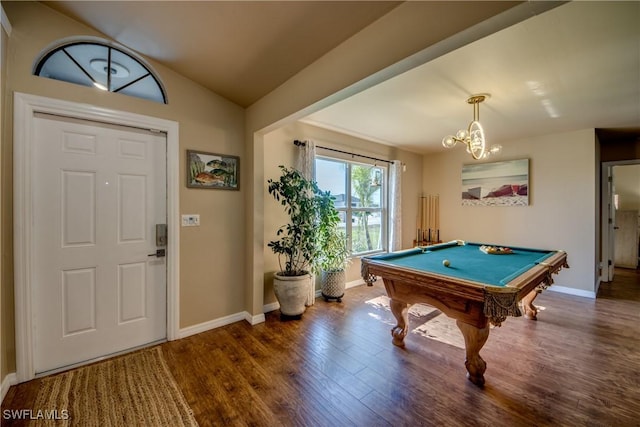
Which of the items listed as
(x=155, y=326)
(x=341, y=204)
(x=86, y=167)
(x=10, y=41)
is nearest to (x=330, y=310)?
(x=341, y=204)

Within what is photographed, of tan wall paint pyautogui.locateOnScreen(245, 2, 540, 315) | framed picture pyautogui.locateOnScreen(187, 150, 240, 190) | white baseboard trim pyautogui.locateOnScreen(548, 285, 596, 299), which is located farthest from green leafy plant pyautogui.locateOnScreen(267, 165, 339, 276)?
white baseboard trim pyautogui.locateOnScreen(548, 285, 596, 299)

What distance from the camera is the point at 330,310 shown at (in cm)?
335

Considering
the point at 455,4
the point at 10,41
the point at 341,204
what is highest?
the point at 10,41

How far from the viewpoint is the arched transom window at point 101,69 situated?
2.07 metres

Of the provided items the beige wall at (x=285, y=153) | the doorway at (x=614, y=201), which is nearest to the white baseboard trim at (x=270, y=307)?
the beige wall at (x=285, y=153)

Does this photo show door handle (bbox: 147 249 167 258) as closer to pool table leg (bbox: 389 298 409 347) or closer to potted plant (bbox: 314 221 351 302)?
potted plant (bbox: 314 221 351 302)

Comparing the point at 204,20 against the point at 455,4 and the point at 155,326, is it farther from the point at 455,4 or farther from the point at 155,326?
the point at 155,326

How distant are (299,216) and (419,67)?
6.29 feet

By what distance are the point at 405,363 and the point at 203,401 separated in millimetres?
1559

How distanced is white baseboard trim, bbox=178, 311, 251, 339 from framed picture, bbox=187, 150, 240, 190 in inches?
57.5

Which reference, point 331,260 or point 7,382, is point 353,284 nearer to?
point 331,260

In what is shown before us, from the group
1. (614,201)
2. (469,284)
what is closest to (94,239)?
(469,284)

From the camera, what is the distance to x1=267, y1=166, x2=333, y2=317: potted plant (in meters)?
3.03

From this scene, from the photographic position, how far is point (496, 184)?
15.3 feet
